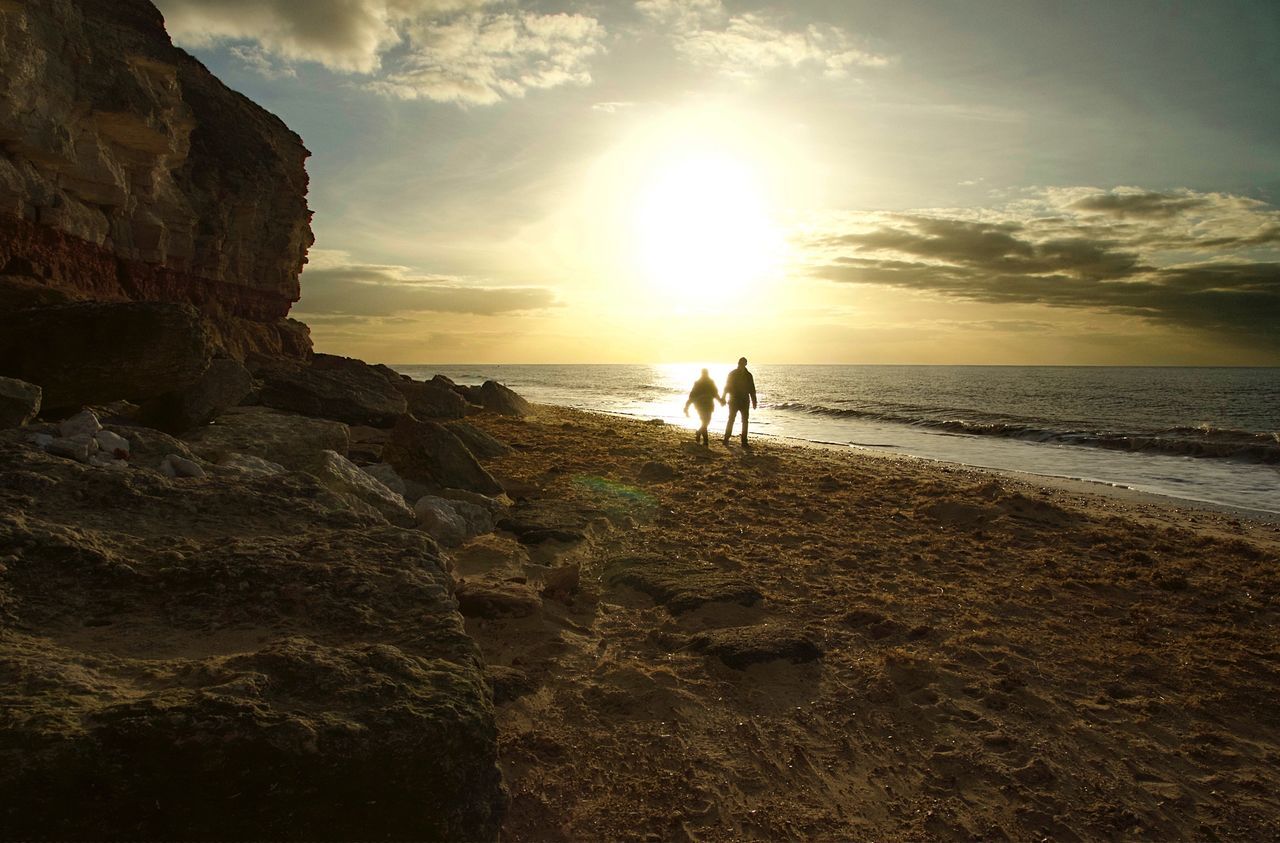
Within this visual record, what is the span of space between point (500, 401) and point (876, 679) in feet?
65.3

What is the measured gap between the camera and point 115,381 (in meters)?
7.29

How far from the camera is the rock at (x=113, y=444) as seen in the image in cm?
537

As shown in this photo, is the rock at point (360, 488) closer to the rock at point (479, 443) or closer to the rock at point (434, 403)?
the rock at point (479, 443)

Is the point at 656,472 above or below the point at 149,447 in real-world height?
below

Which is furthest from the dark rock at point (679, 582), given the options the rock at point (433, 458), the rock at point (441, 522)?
the rock at point (433, 458)

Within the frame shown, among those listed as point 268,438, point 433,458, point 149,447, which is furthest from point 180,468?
point 433,458

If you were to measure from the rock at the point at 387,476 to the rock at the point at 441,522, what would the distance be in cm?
63

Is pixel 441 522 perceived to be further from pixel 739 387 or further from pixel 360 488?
pixel 739 387

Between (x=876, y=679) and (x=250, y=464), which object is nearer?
(x=876, y=679)

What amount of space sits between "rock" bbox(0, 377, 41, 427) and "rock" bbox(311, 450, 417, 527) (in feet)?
7.57

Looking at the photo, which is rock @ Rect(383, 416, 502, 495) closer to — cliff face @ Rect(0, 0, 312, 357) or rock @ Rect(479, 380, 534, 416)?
cliff face @ Rect(0, 0, 312, 357)

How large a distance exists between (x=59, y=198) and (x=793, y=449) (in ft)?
58.2

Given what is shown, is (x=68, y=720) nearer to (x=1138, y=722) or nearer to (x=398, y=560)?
(x=398, y=560)

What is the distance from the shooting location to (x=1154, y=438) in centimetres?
2248
